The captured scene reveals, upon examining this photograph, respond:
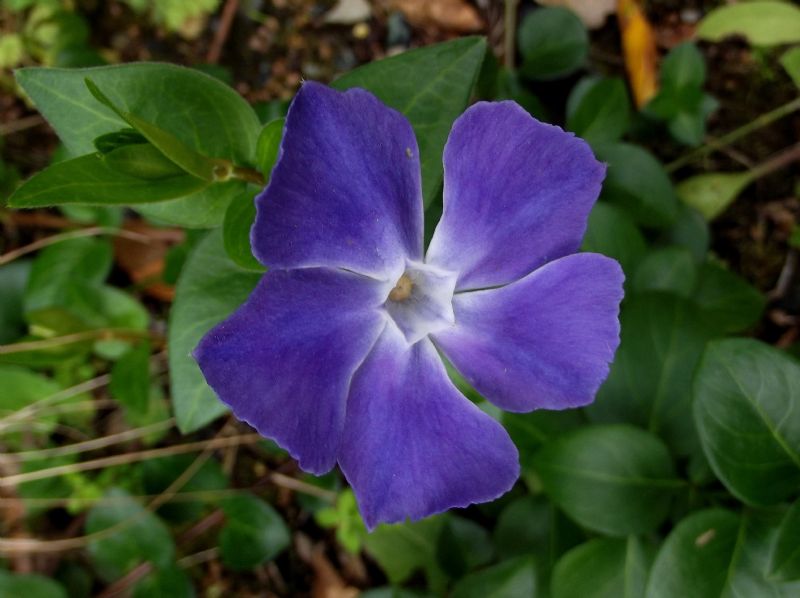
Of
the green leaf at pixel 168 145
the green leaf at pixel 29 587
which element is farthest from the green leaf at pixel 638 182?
the green leaf at pixel 29 587

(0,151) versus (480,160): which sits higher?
(480,160)

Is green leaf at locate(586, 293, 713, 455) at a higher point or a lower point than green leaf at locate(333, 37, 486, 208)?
lower

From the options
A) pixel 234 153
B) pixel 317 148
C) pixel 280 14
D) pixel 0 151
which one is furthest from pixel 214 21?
pixel 317 148

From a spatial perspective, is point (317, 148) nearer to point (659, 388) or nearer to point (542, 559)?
point (659, 388)

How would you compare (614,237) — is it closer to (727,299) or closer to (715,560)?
(727,299)

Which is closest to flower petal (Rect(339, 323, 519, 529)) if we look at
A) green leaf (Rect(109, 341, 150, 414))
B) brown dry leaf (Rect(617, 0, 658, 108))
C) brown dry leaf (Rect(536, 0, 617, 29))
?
green leaf (Rect(109, 341, 150, 414))

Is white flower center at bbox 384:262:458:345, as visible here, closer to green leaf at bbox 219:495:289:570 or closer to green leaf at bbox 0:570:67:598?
green leaf at bbox 219:495:289:570
